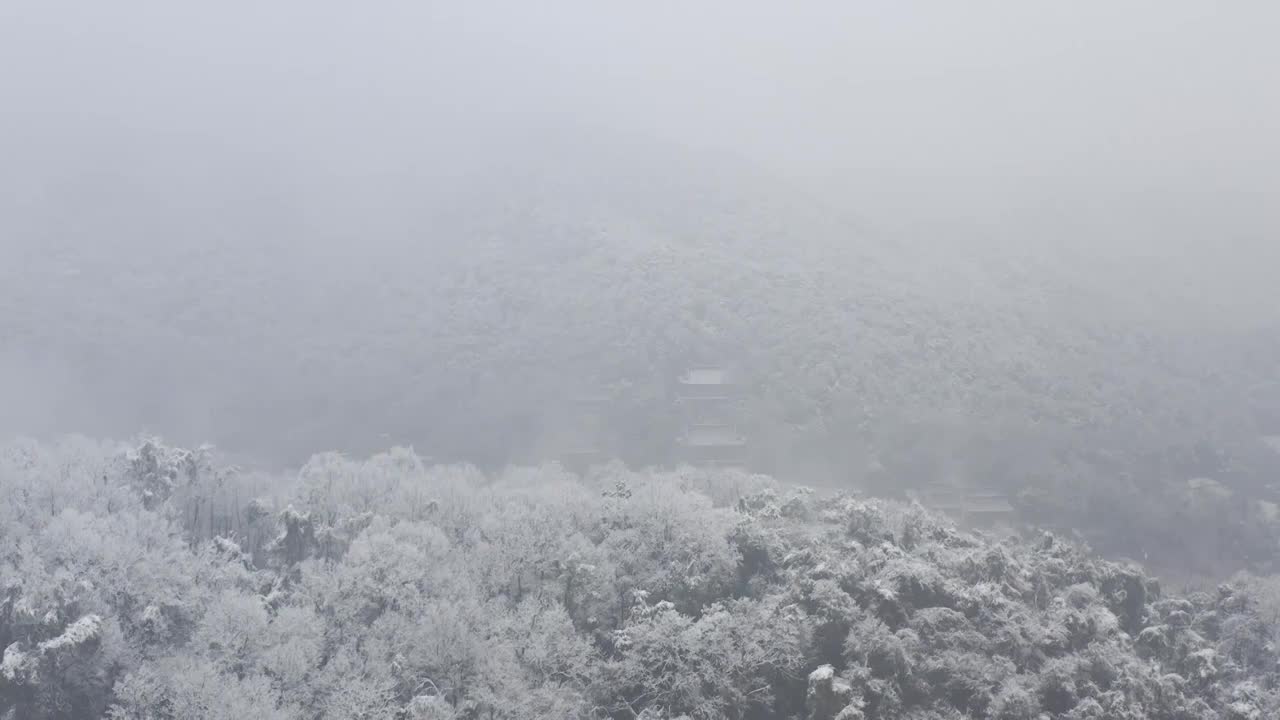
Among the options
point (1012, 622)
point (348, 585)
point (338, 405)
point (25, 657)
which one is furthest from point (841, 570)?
point (338, 405)

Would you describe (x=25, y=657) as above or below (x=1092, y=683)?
above

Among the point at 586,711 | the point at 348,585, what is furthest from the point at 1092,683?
the point at 348,585

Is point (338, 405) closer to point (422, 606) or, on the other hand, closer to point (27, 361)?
point (27, 361)

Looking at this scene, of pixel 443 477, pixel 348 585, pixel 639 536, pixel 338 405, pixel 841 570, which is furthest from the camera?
pixel 338 405

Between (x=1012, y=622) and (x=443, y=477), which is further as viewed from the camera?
(x=443, y=477)

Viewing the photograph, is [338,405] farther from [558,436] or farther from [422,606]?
[422,606]

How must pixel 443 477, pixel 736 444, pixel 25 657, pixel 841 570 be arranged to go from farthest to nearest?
pixel 736 444 < pixel 443 477 < pixel 841 570 < pixel 25 657
